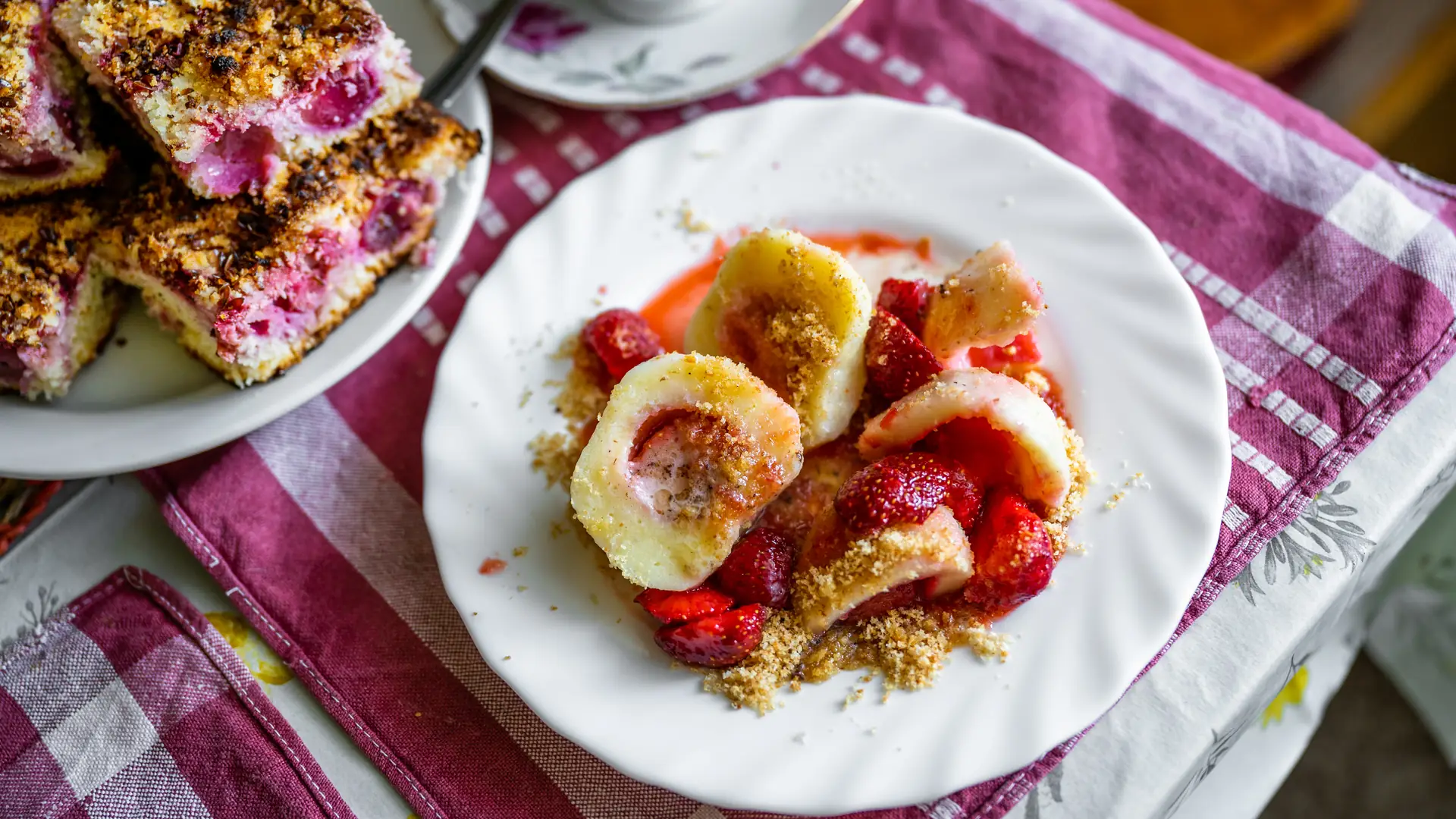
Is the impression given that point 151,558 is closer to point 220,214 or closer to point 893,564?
point 220,214

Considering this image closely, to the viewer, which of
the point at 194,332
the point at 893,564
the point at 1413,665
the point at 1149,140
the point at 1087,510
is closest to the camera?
the point at 893,564

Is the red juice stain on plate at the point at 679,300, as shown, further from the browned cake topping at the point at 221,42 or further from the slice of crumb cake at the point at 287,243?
the browned cake topping at the point at 221,42

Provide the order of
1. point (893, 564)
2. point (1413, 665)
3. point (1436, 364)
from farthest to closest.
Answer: point (1413, 665) < point (1436, 364) < point (893, 564)

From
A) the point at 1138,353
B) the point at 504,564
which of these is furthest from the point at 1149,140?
the point at 504,564

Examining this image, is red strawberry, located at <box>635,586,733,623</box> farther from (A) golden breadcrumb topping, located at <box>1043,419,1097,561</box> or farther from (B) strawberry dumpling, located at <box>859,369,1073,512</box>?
(A) golden breadcrumb topping, located at <box>1043,419,1097,561</box>

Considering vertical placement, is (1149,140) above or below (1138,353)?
above

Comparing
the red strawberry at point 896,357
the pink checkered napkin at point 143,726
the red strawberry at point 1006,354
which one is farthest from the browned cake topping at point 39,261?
the red strawberry at point 1006,354

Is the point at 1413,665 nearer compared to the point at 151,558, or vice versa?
the point at 151,558

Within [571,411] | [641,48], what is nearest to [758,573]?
[571,411]
